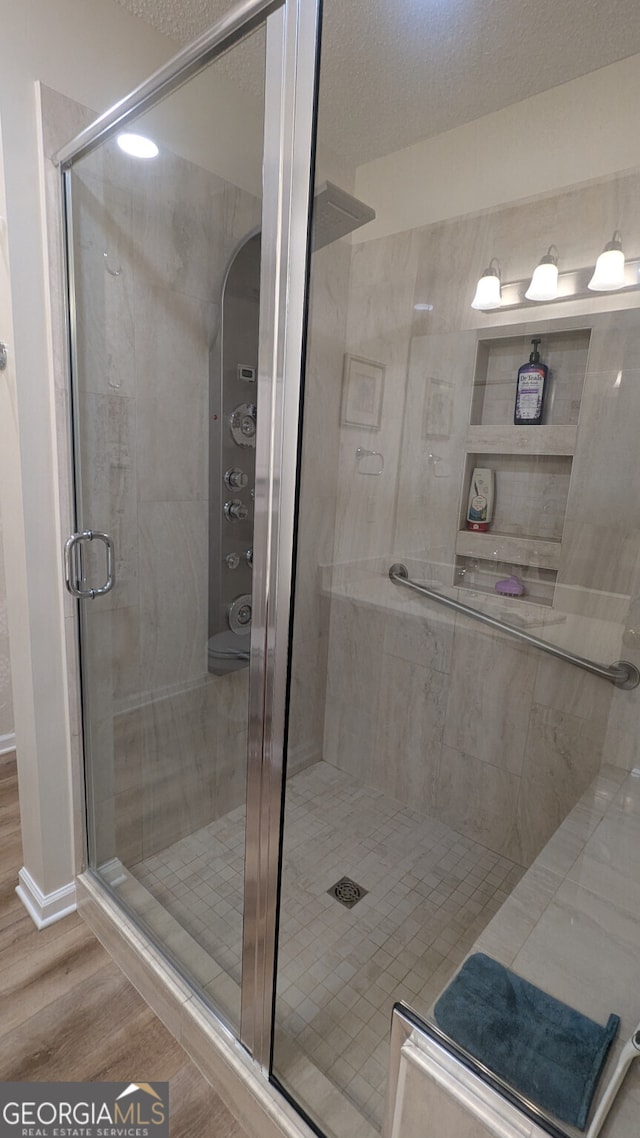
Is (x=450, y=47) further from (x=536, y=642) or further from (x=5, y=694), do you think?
(x=5, y=694)

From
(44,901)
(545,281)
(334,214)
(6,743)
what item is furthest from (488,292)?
(6,743)

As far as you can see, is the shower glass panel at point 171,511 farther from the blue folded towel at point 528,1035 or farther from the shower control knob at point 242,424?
the blue folded towel at point 528,1035

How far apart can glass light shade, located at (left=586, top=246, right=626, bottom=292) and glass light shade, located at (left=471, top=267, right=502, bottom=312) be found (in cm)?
28

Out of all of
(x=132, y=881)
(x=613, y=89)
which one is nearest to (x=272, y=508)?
(x=132, y=881)

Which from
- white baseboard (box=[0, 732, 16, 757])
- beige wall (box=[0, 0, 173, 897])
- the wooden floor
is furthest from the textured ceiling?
white baseboard (box=[0, 732, 16, 757])

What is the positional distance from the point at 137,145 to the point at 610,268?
1.24 meters

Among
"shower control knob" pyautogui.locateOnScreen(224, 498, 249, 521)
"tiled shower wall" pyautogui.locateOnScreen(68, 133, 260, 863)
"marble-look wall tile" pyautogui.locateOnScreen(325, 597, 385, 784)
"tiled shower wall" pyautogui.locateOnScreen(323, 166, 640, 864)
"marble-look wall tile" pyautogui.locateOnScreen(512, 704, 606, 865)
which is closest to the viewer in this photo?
"shower control knob" pyautogui.locateOnScreen(224, 498, 249, 521)

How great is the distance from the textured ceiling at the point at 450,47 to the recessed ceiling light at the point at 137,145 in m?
0.33

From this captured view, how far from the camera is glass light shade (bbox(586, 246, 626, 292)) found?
4.67ft

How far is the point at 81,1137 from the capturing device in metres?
1.07

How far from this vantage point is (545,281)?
1.56 meters

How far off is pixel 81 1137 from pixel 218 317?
1825 millimetres

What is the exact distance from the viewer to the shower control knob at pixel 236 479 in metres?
1.25

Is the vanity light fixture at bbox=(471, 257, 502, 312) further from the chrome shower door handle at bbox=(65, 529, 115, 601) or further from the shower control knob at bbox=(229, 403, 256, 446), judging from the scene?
the chrome shower door handle at bbox=(65, 529, 115, 601)
